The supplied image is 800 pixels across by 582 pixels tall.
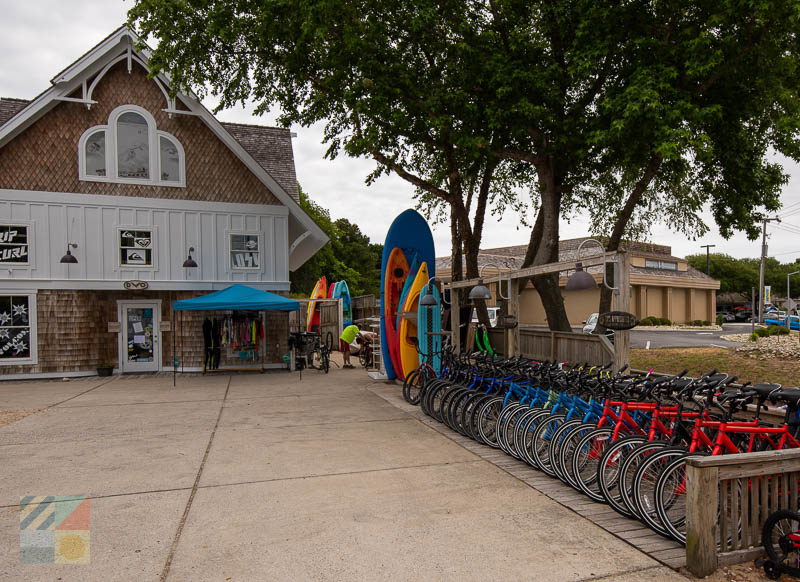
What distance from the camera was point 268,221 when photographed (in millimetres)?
17234

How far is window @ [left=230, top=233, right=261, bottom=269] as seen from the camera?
55.7ft

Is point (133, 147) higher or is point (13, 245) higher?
point (133, 147)

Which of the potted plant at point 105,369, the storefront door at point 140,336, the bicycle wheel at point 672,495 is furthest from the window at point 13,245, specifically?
the bicycle wheel at point 672,495

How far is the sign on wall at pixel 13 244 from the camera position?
1495 centimetres

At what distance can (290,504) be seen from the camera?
17.6 ft

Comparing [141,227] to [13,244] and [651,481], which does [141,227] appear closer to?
[13,244]

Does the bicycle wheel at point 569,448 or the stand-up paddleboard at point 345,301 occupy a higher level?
the stand-up paddleboard at point 345,301

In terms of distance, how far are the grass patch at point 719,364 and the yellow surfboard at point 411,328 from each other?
5.82m

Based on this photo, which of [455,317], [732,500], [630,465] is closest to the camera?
[732,500]

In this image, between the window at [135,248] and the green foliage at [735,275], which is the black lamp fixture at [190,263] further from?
the green foliage at [735,275]

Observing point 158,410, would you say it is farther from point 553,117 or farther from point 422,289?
point 553,117

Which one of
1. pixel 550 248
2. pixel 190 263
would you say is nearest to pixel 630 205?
pixel 550 248

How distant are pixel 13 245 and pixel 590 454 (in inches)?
611

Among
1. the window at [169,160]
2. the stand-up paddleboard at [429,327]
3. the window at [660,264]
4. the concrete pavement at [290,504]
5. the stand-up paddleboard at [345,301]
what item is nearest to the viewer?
the concrete pavement at [290,504]
